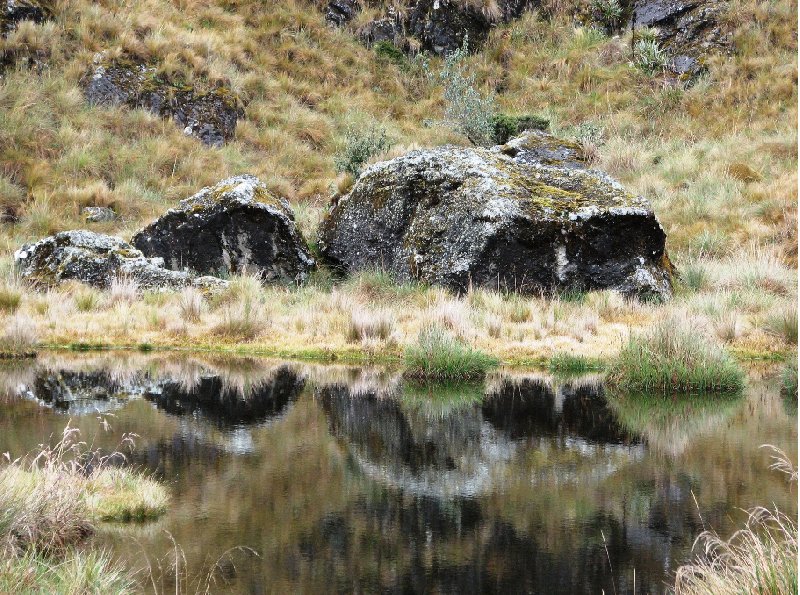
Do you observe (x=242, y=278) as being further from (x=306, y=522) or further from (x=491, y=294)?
(x=306, y=522)

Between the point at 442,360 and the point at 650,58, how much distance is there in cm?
1920

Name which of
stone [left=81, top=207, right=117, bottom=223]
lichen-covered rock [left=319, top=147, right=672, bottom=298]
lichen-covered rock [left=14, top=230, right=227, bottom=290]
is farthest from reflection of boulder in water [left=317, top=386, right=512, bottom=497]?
stone [left=81, top=207, right=117, bottom=223]

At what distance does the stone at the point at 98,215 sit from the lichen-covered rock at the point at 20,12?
665cm

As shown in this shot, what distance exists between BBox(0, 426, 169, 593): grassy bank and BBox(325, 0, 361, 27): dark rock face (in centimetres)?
2513

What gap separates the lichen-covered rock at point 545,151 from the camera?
17953 mm

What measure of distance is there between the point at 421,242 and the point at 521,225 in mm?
1738

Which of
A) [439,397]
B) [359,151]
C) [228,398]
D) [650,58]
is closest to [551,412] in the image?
[439,397]

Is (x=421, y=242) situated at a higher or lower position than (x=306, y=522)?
higher

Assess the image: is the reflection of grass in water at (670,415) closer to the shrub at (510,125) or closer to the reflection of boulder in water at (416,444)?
the reflection of boulder in water at (416,444)

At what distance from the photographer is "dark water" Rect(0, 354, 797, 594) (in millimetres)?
4699

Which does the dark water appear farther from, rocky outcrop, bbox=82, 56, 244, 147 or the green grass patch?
rocky outcrop, bbox=82, 56, 244, 147

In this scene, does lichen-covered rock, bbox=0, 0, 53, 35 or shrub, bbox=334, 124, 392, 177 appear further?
lichen-covered rock, bbox=0, 0, 53, 35

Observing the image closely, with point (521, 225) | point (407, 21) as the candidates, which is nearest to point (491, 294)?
point (521, 225)

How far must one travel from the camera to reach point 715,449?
6.92 metres
